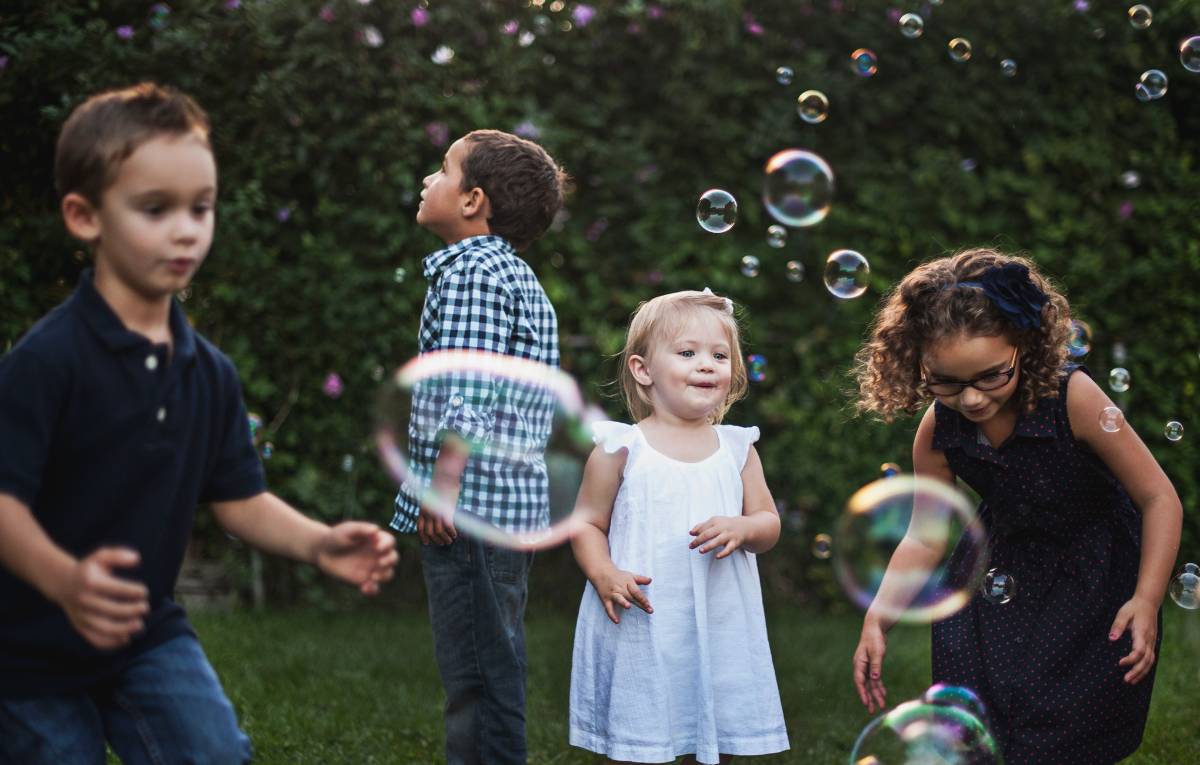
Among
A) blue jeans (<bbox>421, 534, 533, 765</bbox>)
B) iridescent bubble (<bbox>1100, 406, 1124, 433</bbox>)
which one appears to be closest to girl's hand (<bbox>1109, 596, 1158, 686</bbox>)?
iridescent bubble (<bbox>1100, 406, 1124, 433</bbox>)

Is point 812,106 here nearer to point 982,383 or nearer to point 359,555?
point 982,383

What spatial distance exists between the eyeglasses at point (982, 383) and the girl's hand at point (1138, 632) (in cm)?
53

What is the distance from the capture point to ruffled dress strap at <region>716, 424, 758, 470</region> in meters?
3.00

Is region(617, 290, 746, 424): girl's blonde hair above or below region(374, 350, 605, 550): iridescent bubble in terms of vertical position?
above

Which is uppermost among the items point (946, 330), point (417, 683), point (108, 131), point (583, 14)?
point (583, 14)

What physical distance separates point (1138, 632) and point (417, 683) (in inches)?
102

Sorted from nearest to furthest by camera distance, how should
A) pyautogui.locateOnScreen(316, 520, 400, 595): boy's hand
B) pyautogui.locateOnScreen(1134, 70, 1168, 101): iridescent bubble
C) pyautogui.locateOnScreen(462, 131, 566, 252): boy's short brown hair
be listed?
pyautogui.locateOnScreen(316, 520, 400, 595): boy's hand, pyautogui.locateOnScreen(462, 131, 566, 252): boy's short brown hair, pyautogui.locateOnScreen(1134, 70, 1168, 101): iridescent bubble

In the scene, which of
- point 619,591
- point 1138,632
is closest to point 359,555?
point 619,591

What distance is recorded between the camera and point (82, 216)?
6.27 ft

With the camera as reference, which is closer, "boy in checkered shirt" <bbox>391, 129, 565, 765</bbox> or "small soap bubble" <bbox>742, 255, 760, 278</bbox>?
"boy in checkered shirt" <bbox>391, 129, 565, 765</bbox>

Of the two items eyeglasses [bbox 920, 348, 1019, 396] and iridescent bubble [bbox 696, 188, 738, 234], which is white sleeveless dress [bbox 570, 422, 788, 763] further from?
iridescent bubble [bbox 696, 188, 738, 234]

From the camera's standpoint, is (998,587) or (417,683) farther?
(417,683)

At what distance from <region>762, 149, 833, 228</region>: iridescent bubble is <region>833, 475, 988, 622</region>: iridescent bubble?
4.81 ft

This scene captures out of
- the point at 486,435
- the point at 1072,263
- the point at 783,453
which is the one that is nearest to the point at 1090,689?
the point at 486,435
